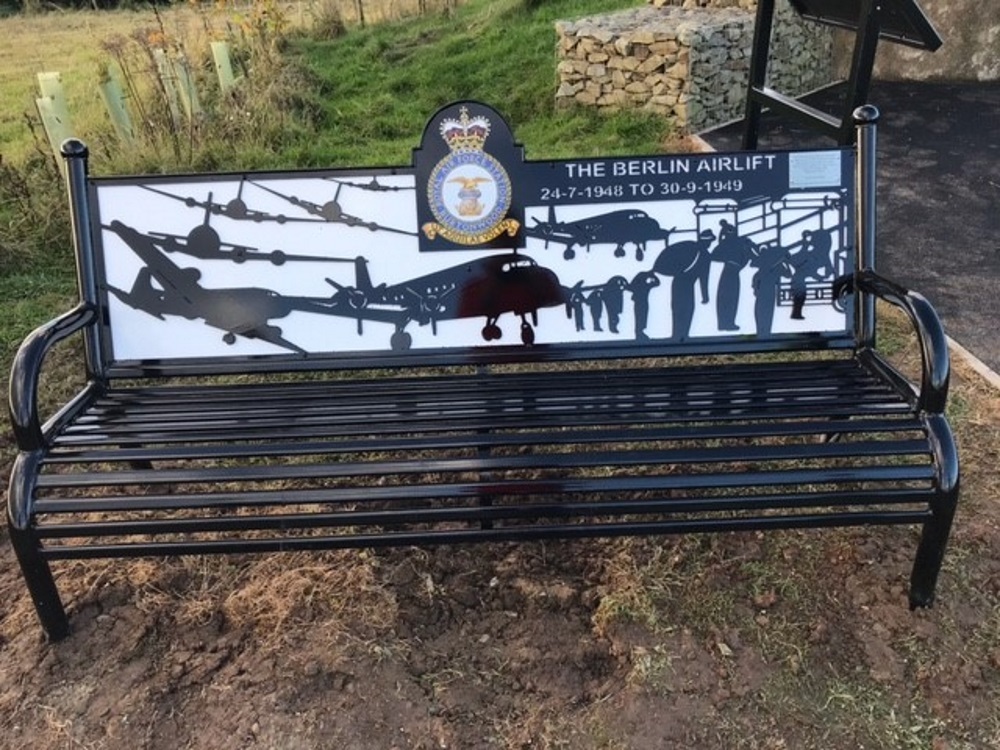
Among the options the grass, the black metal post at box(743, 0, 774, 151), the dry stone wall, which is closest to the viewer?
the grass

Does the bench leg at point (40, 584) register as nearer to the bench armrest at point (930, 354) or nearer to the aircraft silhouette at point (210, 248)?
the aircraft silhouette at point (210, 248)

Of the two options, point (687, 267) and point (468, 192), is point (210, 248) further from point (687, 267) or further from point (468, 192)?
point (687, 267)

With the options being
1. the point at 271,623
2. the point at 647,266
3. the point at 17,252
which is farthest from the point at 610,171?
the point at 17,252

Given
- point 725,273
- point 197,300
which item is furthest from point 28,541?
point 725,273

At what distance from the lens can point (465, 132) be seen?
278 cm

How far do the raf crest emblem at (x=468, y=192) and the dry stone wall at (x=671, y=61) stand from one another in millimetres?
5456

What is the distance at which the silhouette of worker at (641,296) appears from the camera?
113 inches

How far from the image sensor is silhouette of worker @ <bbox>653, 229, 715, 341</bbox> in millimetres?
2875

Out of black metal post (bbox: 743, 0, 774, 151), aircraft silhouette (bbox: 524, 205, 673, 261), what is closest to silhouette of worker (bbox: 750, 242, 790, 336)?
aircraft silhouette (bbox: 524, 205, 673, 261)

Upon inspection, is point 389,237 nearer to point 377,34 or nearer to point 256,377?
point 256,377

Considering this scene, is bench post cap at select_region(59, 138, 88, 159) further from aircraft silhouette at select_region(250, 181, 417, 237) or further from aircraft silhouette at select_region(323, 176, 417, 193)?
aircraft silhouette at select_region(323, 176, 417, 193)

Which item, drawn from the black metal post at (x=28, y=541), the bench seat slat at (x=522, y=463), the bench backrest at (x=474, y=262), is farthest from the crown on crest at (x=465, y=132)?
the black metal post at (x=28, y=541)

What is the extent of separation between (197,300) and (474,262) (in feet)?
2.80

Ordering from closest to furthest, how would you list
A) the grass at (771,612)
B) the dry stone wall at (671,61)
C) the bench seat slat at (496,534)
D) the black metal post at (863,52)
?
the grass at (771,612)
the bench seat slat at (496,534)
the black metal post at (863,52)
the dry stone wall at (671,61)
